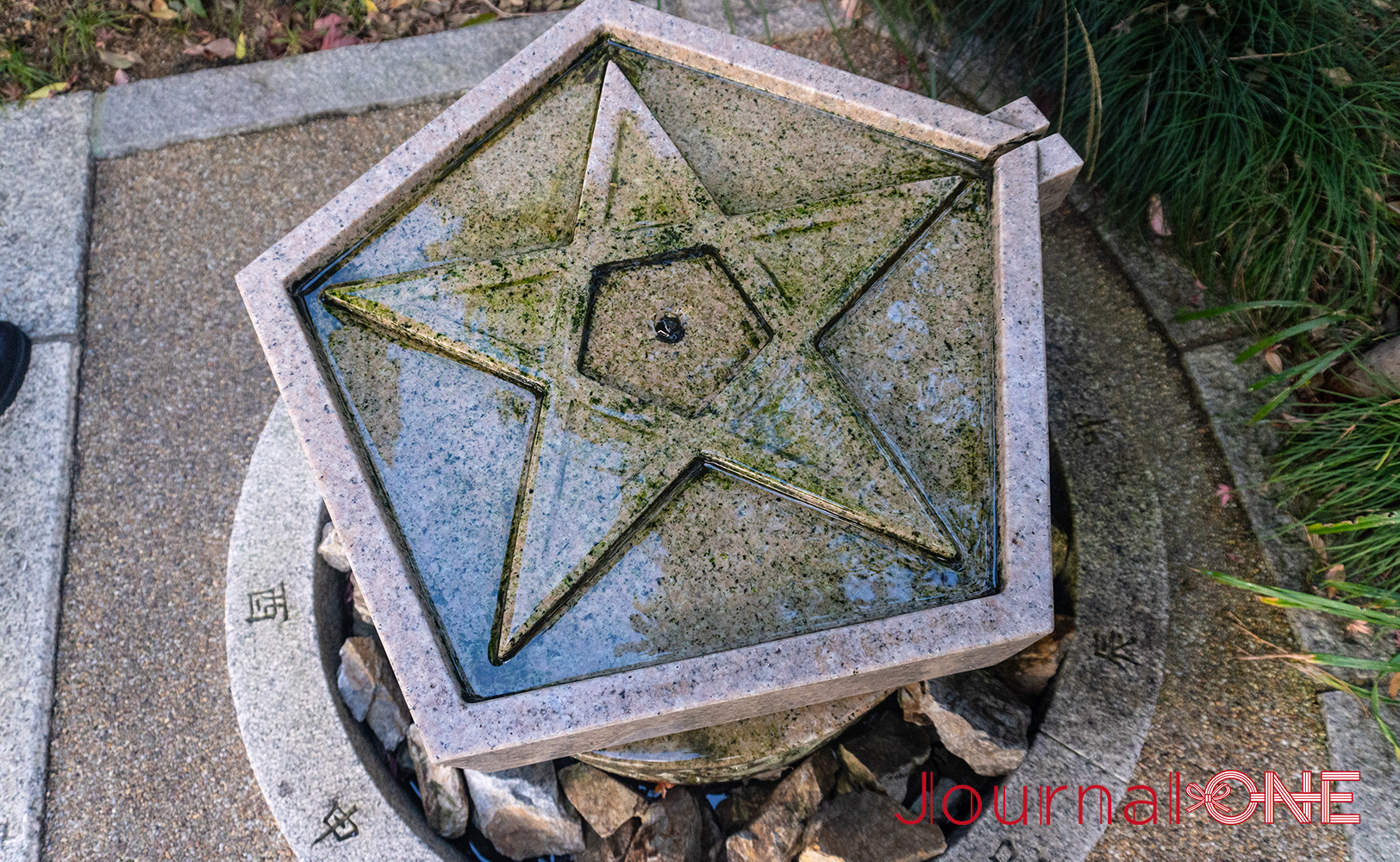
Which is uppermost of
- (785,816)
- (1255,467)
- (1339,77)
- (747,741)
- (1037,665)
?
(1339,77)

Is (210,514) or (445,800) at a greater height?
(210,514)

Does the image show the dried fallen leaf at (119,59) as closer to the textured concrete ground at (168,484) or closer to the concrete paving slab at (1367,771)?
the textured concrete ground at (168,484)

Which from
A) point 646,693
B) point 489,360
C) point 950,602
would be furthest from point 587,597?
point 950,602

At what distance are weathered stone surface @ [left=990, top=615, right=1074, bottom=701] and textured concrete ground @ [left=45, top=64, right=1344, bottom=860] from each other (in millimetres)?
359

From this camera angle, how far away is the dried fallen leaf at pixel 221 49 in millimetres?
3803

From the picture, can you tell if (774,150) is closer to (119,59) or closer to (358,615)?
(358,615)

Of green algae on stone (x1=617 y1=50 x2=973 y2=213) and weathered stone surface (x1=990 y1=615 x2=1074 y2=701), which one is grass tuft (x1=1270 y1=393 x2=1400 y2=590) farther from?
green algae on stone (x1=617 y1=50 x2=973 y2=213)

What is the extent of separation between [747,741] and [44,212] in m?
3.92

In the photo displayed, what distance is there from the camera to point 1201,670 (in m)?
2.59

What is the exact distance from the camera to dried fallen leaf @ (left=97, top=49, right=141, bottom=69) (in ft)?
12.5

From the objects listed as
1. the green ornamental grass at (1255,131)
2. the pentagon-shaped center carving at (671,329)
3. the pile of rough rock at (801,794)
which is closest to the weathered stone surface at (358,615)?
the pile of rough rock at (801,794)

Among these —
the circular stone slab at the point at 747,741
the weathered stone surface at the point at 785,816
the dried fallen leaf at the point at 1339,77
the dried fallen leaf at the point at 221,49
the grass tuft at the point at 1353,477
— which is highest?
the dried fallen leaf at the point at 1339,77

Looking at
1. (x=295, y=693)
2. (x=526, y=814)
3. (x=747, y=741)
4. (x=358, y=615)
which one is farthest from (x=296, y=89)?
(x=747, y=741)

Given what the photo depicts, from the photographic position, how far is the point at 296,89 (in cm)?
369
